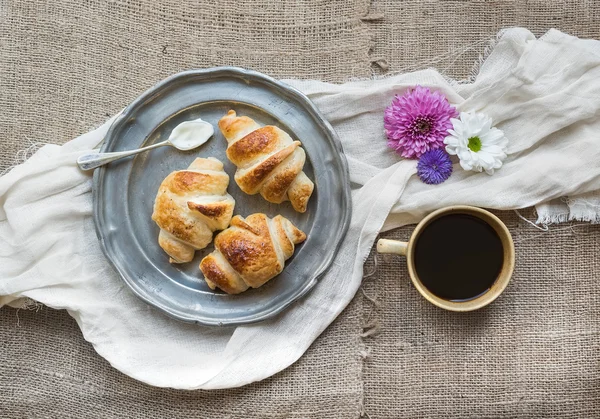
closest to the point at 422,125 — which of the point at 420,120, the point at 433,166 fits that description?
the point at 420,120

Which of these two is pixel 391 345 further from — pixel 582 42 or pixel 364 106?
pixel 582 42

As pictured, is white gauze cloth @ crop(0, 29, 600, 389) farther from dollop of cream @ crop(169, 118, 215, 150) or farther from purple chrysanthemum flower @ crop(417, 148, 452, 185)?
dollop of cream @ crop(169, 118, 215, 150)

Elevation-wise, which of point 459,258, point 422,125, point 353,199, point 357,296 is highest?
point 422,125

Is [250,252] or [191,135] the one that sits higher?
[191,135]

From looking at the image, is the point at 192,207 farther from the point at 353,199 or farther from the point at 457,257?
the point at 457,257

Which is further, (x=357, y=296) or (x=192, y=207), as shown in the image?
(x=357, y=296)
